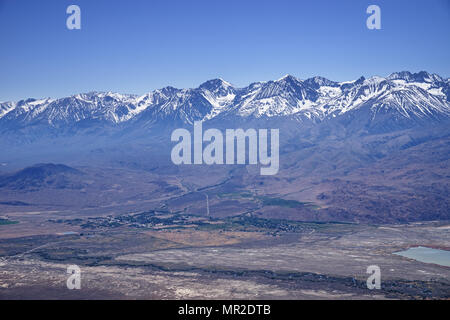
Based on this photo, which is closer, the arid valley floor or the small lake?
the arid valley floor

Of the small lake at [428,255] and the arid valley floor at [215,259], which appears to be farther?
the small lake at [428,255]

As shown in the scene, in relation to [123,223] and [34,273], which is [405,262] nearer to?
[34,273]

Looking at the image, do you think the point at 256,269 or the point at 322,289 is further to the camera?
the point at 256,269

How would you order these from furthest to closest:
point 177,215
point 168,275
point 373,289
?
point 177,215 < point 168,275 < point 373,289

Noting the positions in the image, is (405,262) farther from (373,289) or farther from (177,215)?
(177,215)

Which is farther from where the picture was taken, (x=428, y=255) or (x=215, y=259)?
(x=428, y=255)

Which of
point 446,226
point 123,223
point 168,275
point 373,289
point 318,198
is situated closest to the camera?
point 373,289

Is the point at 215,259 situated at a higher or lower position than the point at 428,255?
lower
